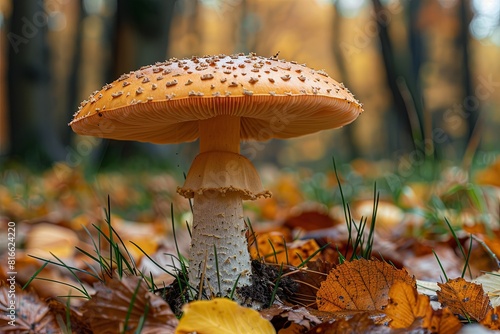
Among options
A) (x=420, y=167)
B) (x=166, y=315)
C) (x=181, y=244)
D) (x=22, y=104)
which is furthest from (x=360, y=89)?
(x=166, y=315)

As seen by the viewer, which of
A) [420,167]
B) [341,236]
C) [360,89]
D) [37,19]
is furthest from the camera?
[360,89]

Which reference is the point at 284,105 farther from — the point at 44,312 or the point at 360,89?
the point at 360,89

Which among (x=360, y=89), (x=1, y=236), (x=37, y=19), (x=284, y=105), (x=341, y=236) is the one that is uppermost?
(x=360, y=89)

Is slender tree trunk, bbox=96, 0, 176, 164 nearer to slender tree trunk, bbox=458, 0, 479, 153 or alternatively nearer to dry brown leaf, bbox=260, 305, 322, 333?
dry brown leaf, bbox=260, 305, 322, 333

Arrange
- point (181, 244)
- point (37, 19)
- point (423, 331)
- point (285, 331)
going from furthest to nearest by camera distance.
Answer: point (37, 19) → point (181, 244) → point (285, 331) → point (423, 331)

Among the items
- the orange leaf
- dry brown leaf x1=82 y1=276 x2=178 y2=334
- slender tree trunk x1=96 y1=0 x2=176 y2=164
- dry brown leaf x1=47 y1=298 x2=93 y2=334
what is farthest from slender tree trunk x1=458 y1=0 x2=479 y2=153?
dry brown leaf x1=82 y1=276 x2=178 y2=334

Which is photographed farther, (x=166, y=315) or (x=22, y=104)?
(x=22, y=104)

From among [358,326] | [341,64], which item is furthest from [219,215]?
[341,64]
